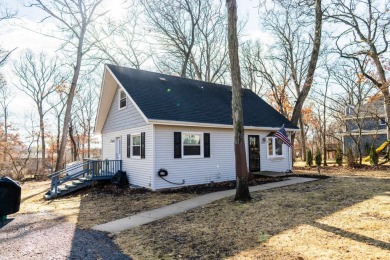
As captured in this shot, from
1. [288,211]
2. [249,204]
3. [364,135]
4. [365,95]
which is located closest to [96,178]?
[249,204]

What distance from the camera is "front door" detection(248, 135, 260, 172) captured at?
1410 centimetres

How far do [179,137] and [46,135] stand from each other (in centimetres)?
2558

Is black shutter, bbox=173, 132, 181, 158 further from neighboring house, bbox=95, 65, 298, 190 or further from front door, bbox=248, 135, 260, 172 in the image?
front door, bbox=248, 135, 260, 172

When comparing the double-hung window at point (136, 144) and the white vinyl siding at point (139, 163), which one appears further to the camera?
the double-hung window at point (136, 144)

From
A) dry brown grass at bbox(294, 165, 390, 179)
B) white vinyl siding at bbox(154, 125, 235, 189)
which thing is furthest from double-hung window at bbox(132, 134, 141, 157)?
dry brown grass at bbox(294, 165, 390, 179)

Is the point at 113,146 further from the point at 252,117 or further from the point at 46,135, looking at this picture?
the point at 46,135

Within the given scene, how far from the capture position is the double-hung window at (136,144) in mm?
12387

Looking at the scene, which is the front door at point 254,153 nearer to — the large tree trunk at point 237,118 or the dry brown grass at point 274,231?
the dry brown grass at point 274,231

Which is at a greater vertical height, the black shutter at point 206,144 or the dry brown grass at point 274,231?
the black shutter at point 206,144

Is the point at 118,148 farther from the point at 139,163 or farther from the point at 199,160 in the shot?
the point at 199,160

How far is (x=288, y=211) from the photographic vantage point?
6.62 meters

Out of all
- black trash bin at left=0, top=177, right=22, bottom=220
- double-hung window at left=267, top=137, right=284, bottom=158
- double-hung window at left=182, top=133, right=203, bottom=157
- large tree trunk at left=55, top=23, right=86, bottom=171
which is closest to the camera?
black trash bin at left=0, top=177, right=22, bottom=220

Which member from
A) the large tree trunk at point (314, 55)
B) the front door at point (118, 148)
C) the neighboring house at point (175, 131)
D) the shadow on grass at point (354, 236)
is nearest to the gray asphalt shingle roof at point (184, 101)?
the neighboring house at point (175, 131)

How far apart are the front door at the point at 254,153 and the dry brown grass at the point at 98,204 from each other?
5.23 metres
